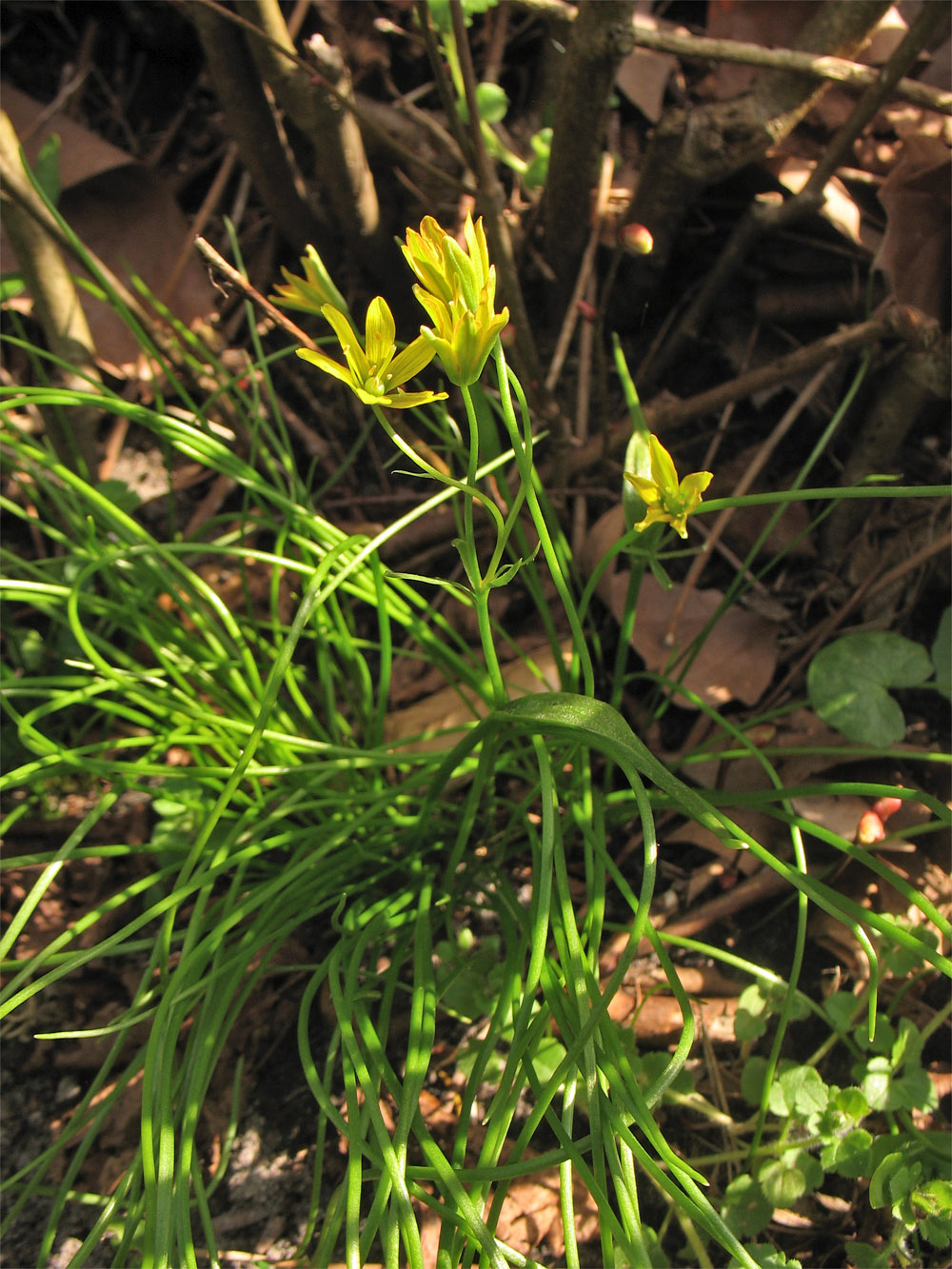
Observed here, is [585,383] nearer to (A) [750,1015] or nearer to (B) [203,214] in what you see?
(B) [203,214]

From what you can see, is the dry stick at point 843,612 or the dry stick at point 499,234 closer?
the dry stick at point 499,234

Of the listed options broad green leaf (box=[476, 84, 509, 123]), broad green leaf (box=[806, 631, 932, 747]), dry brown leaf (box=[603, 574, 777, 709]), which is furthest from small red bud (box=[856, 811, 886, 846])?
broad green leaf (box=[476, 84, 509, 123])

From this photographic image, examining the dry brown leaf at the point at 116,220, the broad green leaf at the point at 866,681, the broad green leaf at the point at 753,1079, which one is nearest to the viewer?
the broad green leaf at the point at 753,1079

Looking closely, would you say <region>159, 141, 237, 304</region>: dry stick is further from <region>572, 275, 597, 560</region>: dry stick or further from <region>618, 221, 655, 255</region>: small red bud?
<region>618, 221, 655, 255</region>: small red bud

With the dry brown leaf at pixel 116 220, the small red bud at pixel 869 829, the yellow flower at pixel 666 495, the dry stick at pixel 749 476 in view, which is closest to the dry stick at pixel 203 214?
the dry brown leaf at pixel 116 220

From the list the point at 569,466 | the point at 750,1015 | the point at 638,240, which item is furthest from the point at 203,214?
the point at 750,1015

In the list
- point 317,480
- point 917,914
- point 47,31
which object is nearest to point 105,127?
point 47,31

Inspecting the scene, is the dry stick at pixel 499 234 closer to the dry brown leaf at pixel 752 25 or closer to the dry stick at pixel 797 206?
the dry stick at pixel 797 206
